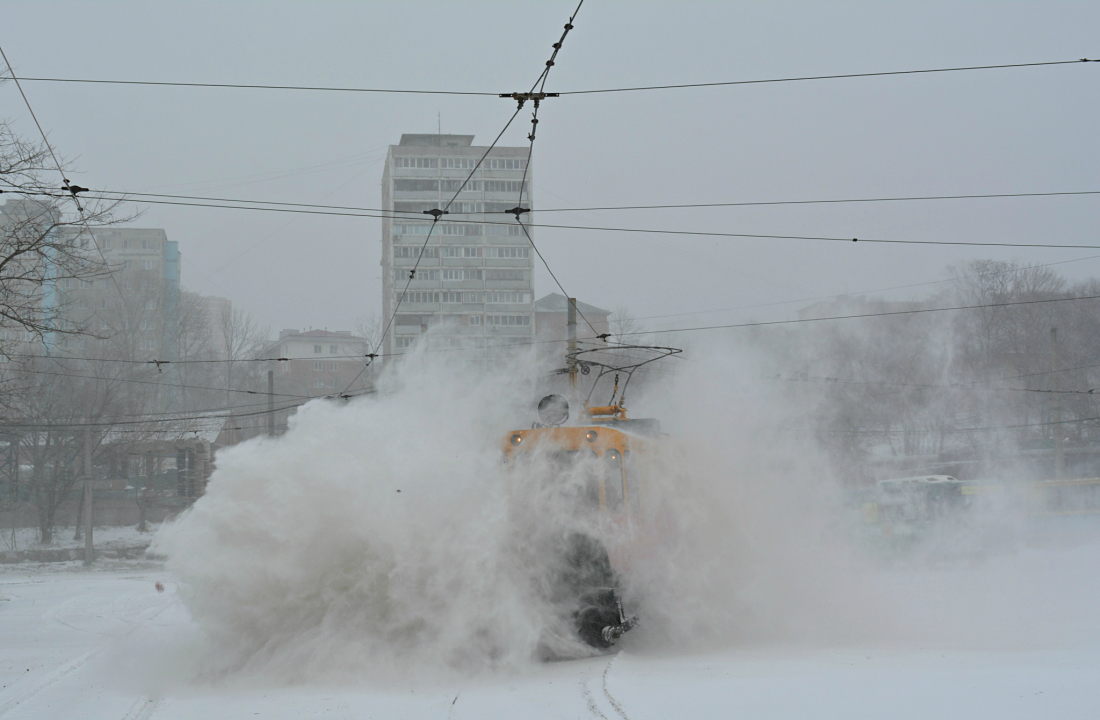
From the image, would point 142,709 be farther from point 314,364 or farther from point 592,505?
point 314,364

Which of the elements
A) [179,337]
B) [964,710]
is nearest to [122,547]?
[179,337]

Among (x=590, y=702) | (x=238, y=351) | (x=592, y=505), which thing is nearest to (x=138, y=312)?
(x=238, y=351)

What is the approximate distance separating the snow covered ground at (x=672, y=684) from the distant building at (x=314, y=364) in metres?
47.2

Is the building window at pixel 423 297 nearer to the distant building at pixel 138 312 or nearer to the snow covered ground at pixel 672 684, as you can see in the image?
the distant building at pixel 138 312

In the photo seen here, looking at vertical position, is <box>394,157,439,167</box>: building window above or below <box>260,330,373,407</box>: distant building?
above

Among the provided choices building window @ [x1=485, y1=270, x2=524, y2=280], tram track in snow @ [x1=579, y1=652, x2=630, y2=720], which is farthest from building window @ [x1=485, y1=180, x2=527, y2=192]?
tram track in snow @ [x1=579, y1=652, x2=630, y2=720]

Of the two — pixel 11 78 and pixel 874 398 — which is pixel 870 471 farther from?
pixel 11 78

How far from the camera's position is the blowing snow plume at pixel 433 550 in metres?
8.28

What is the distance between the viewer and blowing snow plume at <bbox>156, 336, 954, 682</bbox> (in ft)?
27.2

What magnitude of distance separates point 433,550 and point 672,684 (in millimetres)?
2794

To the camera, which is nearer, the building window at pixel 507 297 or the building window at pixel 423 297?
the building window at pixel 423 297

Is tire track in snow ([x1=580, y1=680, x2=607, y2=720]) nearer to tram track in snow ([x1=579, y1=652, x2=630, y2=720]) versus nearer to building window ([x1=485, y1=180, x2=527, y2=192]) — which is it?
tram track in snow ([x1=579, y1=652, x2=630, y2=720])

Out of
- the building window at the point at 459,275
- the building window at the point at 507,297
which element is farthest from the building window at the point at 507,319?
the building window at the point at 459,275

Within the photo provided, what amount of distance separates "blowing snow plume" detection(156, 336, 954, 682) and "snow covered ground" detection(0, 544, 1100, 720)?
47 cm
